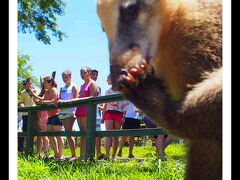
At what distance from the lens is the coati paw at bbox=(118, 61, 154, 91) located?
72.5 inches

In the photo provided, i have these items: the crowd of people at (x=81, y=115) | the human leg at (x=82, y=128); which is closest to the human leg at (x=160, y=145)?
the crowd of people at (x=81, y=115)

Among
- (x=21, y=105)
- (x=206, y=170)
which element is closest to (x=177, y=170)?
(x=206, y=170)

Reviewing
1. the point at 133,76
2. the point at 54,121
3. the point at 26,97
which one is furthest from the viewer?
the point at 26,97

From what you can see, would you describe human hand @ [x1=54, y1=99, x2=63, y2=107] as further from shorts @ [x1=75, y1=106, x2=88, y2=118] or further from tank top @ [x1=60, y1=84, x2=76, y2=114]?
shorts @ [x1=75, y1=106, x2=88, y2=118]

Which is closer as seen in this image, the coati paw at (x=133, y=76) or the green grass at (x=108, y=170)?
the coati paw at (x=133, y=76)

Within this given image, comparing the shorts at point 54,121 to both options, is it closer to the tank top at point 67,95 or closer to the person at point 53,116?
the person at point 53,116

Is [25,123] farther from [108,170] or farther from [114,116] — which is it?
[108,170]

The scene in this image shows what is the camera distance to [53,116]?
7.90 m

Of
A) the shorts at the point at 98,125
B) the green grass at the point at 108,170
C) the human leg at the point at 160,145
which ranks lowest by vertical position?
the green grass at the point at 108,170

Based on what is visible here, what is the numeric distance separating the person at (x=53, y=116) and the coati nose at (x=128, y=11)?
4.96 meters

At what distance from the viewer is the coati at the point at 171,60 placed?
5.87 ft

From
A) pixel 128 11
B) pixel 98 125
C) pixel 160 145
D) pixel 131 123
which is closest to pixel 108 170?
pixel 160 145

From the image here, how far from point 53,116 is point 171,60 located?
19.8ft
